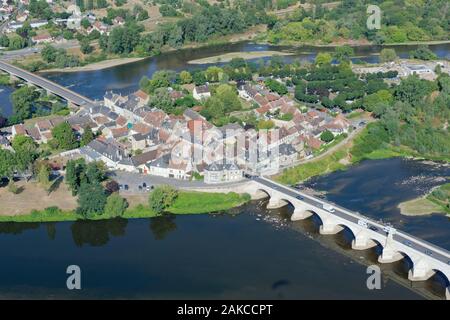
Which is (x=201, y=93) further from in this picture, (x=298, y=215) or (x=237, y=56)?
A: (x=298, y=215)

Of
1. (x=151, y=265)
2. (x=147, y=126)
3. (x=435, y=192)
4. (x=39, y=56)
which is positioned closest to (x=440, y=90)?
(x=435, y=192)

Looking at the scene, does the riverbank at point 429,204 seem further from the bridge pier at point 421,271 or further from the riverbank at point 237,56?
the riverbank at point 237,56

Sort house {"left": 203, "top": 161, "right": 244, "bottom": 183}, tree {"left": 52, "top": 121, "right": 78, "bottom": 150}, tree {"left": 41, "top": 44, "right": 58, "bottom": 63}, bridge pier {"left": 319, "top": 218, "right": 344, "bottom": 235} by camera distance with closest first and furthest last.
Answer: bridge pier {"left": 319, "top": 218, "right": 344, "bottom": 235}
house {"left": 203, "top": 161, "right": 244, "bottom": 183}
tree {"left": 52, "top": 121, "right": 78, "bottom": 150}
tree {"left": 41, "top": 44, "right": 58, "bottom": 63}

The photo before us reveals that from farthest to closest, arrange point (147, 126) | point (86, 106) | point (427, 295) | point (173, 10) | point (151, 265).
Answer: point (173, 10) → point (86, 106) → point (147, 126) → point (151, 265) → point (427, 295)

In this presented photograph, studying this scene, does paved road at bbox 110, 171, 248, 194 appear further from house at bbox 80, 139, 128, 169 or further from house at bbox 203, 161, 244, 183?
house at bbox 80, 139, 128, 169

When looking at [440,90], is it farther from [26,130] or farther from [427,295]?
[26,130]

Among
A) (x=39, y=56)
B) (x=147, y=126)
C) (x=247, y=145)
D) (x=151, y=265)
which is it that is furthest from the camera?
(x=39, y=56)

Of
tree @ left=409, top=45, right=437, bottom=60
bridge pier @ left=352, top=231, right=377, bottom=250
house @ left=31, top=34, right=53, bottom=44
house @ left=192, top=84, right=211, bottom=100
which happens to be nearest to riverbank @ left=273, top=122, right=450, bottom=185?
bridge pier @ left=352, top=231, right=377, bottom=250
